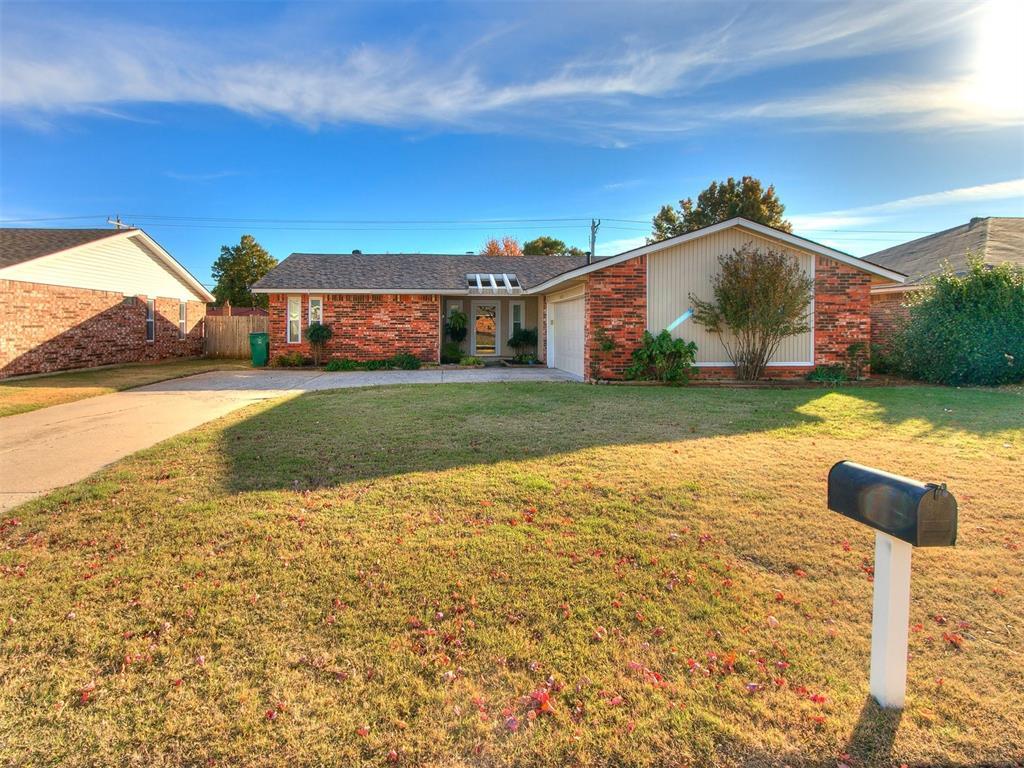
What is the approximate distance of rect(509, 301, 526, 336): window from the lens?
69.9 ft

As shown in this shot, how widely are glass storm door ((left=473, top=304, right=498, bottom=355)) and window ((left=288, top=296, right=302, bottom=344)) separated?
6883 mm

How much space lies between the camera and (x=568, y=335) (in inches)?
627

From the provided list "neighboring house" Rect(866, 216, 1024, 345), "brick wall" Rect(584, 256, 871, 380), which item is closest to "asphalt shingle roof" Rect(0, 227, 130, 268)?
"brick wall" Rect(584, 256, 871, 380)

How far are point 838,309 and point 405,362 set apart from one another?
1345 cm

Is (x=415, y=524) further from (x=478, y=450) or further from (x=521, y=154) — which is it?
(x=521, y=154)

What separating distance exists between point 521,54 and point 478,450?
9.01 m

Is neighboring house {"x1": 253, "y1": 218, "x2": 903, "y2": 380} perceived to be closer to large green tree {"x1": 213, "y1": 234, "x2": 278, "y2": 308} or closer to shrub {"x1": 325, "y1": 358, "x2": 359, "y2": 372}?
shrub {"x1": 325, "y1": 358, "x2": 359, "y2": 372}

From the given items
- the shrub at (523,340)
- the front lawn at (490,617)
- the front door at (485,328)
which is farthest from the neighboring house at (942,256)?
the front door at (485,328)

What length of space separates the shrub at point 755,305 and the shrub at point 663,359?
110 centimetres

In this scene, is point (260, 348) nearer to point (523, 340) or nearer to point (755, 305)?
point (523, 340)

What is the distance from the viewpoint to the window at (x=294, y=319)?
18625 mm

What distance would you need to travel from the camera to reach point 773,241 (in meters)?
13.0

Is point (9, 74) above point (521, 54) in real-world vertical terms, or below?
below

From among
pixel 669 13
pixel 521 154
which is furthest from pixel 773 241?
pixel 521 154
